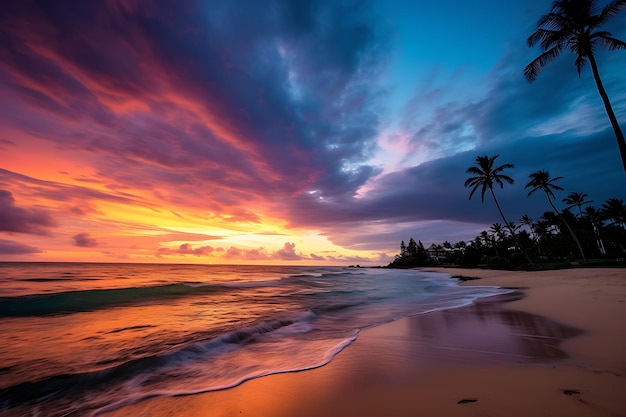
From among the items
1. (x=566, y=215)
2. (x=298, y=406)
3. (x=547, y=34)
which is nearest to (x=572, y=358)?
(x=298, y=406)

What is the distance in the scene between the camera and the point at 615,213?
5891 cm

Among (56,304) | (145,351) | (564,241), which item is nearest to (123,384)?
(145,351)

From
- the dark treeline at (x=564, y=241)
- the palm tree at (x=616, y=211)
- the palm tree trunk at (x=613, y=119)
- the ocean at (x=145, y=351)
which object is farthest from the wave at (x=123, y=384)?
the palm tree at (x=616, y=211)

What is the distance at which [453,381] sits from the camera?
400 cm

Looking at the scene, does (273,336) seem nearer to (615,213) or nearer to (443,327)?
(443,327)

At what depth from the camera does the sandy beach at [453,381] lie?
10.5 feet

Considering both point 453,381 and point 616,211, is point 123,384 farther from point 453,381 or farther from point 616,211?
point 616,211

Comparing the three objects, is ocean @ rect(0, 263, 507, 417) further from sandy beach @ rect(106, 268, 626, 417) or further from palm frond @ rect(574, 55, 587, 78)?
palm frond @ rect(574, 55, 587, 78)

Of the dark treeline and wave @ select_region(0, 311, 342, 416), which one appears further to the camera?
the dark treeline

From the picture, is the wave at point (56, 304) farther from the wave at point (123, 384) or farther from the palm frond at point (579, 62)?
the palm frond at point (579, 62)

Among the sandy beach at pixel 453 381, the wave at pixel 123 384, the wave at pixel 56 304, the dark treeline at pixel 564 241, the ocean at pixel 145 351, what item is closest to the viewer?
the sandy beach at pixel 453 381

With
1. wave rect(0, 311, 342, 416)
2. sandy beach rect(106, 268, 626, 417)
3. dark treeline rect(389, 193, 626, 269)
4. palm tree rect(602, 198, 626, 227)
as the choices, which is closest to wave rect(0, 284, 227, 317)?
wave rect(0, 311, 342, 416)

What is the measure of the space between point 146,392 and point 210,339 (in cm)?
328

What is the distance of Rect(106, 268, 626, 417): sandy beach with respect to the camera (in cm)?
320
